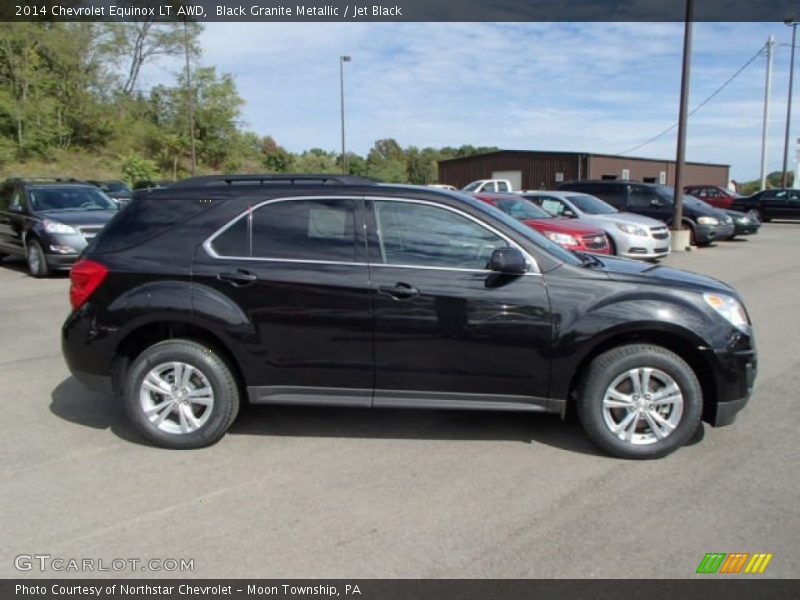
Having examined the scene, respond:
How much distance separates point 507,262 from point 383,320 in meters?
0.87

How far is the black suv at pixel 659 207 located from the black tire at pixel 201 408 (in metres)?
16.1

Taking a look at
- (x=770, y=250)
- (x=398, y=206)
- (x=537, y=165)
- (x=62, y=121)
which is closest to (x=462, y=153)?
(x=537, y=165)

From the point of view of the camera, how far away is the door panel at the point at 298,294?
13.5 feet

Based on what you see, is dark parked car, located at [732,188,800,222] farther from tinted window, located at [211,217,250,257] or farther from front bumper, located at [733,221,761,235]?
tinted window, located at [211,217,250,257]

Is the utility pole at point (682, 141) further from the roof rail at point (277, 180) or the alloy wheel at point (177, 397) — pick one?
the alloy wheel at point (177, 397)

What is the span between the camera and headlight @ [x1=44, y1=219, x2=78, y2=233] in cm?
1151

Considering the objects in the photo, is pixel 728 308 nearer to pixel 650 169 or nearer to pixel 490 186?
pixel 490 186

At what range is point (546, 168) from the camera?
132 ft

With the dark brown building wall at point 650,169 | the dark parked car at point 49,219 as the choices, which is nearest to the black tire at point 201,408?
the dark parked car at point 49,219
